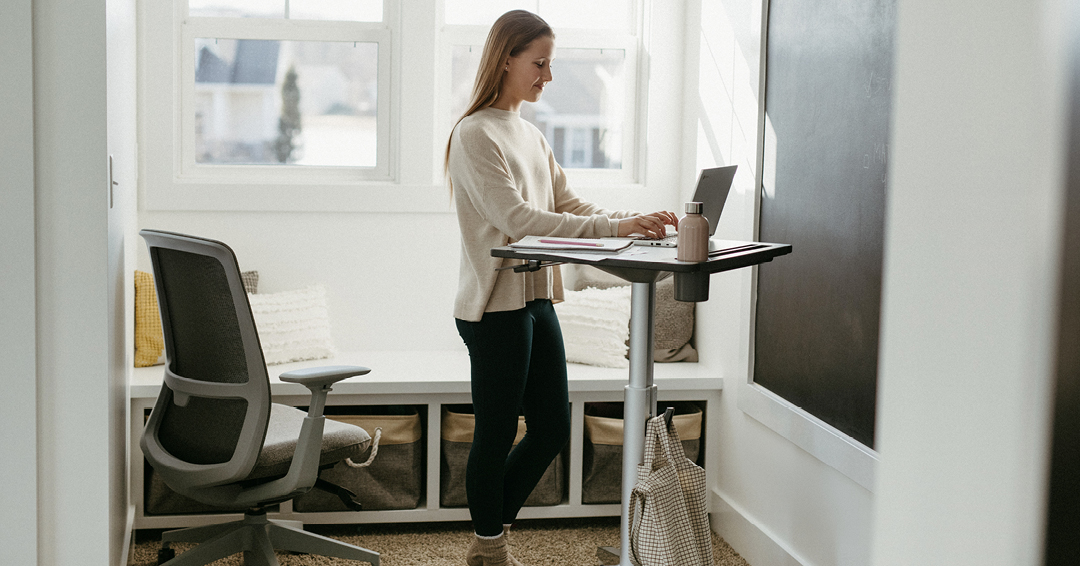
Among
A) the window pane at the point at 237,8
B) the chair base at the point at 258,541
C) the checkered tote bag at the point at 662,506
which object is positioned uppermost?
the window pane at the point at 237,8

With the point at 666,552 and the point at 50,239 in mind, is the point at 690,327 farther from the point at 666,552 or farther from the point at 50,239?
the point at 50,239

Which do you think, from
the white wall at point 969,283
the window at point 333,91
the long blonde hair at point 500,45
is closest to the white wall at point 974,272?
the white wall at point 969,283

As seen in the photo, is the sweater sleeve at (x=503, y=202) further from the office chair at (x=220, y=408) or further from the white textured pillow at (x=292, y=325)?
the white textured pillow at (x=292, y=325)

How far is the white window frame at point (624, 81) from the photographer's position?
3.47 meters

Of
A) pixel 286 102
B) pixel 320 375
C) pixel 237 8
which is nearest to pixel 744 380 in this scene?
pixel 320 375

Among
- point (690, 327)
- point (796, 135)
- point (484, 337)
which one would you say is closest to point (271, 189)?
point (484, 337)

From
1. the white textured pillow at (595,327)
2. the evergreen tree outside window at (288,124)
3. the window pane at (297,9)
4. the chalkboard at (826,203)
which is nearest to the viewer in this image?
the chalkboard at (826,203)

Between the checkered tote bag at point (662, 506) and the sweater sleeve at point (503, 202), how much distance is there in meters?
0.51

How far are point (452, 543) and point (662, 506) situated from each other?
1.02 m

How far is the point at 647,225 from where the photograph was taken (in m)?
A: 2.11

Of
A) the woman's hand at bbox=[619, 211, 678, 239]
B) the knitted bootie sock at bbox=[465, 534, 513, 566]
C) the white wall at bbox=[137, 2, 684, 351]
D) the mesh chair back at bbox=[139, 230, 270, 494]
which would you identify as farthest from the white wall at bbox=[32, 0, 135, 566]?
the white wall at bbox=[137, 2, 684, 351]

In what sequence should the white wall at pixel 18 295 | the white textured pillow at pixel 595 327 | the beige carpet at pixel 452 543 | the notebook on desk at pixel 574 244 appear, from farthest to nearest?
1. the white textured pillow at pixel 595 327
2. the beige carpet at pixel 452 543
3. the notebook on desk at pixel 574 244
4. the white wall at pixel 18 295

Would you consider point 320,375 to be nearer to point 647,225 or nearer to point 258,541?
point 258,541

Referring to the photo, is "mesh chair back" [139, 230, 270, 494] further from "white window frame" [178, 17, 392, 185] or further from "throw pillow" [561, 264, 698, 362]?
"throw pillow" [561, 264, 698, 362]
